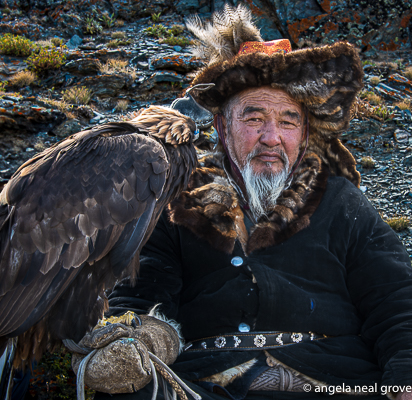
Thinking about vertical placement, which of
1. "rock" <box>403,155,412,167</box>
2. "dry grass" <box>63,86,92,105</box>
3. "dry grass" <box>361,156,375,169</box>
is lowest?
"rock" <box>403,155,412,167</box>

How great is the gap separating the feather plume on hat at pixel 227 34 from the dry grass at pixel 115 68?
6.42 meters

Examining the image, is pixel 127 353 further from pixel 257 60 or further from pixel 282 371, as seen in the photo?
pixel 257 60

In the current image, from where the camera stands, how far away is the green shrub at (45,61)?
9.39 meters

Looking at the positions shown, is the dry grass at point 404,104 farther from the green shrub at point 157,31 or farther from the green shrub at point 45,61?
the green shrub at point 45,61

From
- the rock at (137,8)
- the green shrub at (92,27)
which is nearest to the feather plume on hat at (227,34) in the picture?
the green shrub at (92,27)

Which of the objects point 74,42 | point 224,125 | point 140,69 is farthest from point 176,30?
point 224,125

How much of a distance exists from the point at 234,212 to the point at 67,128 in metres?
4.94

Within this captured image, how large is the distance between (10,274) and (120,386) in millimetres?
748

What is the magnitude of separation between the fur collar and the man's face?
0.20 meters

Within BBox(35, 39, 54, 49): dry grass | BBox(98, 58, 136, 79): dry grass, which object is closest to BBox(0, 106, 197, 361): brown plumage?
BBox(98, 58, 136, 79): dry grass

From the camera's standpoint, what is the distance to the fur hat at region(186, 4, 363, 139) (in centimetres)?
269

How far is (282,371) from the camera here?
2.18 m

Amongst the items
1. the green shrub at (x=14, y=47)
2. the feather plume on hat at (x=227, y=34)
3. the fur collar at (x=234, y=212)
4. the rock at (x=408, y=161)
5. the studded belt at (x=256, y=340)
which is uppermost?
the green shrub at (x=14, y=47)

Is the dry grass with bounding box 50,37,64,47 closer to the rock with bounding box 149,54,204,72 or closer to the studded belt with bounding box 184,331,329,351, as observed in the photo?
the rock with bounding box 149,54,204,72
